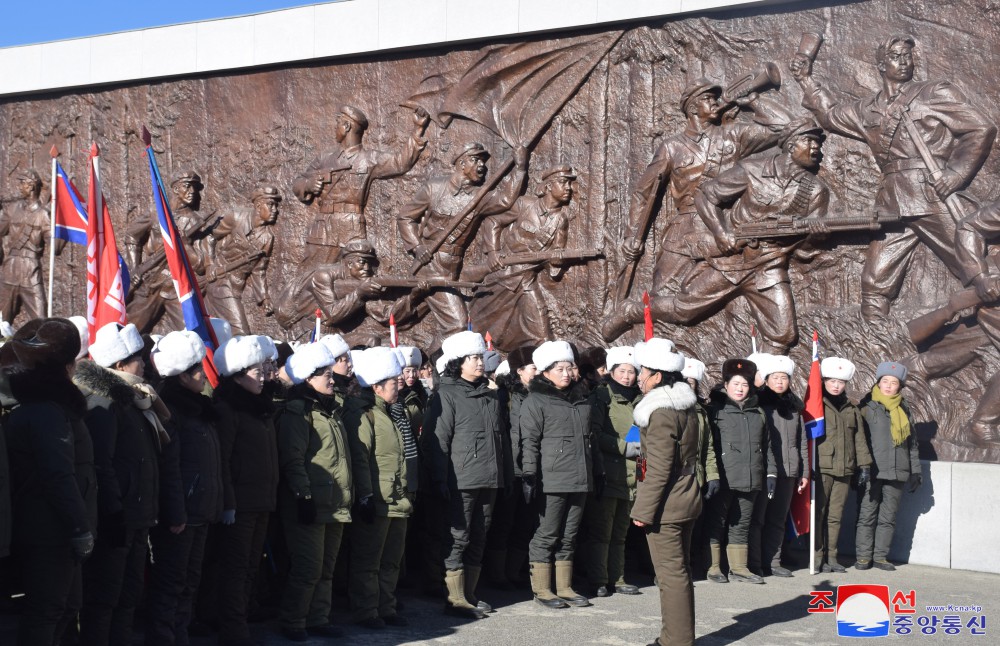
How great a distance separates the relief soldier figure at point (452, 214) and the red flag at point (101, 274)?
14.9ft

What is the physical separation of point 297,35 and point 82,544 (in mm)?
9286

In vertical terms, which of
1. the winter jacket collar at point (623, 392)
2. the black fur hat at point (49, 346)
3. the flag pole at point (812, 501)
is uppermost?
the black fur hat at point (49, 346)

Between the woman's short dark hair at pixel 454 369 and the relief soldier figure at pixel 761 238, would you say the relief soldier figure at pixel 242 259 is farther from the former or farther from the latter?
the woman's short dark hair at pixel 454 369

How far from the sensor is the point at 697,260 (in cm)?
1067

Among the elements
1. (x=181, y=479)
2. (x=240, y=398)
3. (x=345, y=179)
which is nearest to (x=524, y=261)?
(x=345, y=179)

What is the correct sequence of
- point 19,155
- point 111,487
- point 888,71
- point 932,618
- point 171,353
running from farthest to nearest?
1. point 19,155
2. point 888,71
3. point 932,618
4. point 171,353
5. point 111,487

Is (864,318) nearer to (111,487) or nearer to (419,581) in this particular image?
(419,581)

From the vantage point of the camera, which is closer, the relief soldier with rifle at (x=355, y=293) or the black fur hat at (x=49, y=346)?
the black fur hat at (x=49, y=346)

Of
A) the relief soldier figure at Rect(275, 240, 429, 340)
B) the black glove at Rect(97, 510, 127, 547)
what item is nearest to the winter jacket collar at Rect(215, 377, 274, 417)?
the black glove at Rect(97, 510, 127, 547)

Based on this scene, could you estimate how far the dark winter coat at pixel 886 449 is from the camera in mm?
8570

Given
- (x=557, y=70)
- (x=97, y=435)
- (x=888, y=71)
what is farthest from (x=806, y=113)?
(x=97, y=435)

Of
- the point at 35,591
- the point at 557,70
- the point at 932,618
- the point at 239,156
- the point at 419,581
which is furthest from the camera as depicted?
the point at 239,156

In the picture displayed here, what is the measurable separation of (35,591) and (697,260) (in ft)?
24.1

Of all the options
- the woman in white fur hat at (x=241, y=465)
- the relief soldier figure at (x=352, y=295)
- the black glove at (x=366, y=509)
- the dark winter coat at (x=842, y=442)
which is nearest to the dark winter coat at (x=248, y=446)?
the woman in white fur hat at (x=241, y=465)
